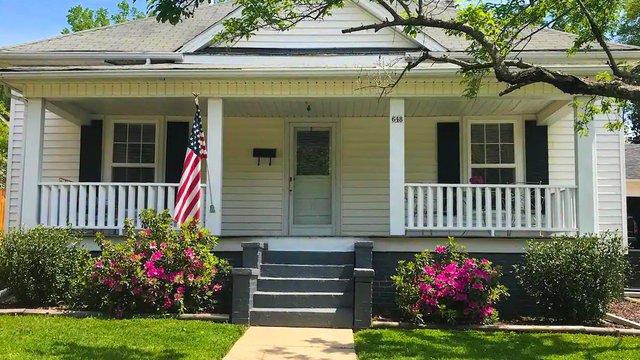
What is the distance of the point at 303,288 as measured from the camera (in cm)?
797

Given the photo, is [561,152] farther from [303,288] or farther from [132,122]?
[132,122]

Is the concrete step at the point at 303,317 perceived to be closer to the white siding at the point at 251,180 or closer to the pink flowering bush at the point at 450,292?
the pink flowering bush at the point at 450,292

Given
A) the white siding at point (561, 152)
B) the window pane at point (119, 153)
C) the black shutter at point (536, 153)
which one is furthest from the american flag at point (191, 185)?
the white siding at point (561, 152)

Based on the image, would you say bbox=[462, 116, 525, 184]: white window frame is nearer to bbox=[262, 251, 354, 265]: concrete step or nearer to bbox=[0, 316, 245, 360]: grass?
bbox=[262, 251, 354, 265]: concrete step

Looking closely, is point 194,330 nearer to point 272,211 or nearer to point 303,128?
point 272,211

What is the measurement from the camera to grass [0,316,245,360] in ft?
18.2

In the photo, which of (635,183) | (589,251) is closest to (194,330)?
(589,251)

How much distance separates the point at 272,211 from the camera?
11.3 metres

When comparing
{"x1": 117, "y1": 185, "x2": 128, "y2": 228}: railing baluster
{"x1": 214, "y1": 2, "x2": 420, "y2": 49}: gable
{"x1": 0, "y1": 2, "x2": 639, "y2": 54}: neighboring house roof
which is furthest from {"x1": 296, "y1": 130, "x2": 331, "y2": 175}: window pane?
{"x1": 117, "y1": 185, "x2": 128, "y2": 228}: railing baluster

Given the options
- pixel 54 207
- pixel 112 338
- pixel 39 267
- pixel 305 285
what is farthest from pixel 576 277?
pixel 54 207

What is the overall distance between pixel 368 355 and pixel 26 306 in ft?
17.2

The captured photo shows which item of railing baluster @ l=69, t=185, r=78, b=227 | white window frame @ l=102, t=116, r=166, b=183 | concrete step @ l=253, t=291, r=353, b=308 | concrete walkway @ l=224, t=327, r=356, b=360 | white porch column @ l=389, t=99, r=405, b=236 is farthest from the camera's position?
white window frame @ l=102, t=116, r=166, b=183

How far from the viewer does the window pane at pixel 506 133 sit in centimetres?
1102

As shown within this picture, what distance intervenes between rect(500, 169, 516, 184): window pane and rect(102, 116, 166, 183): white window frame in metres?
6.61
